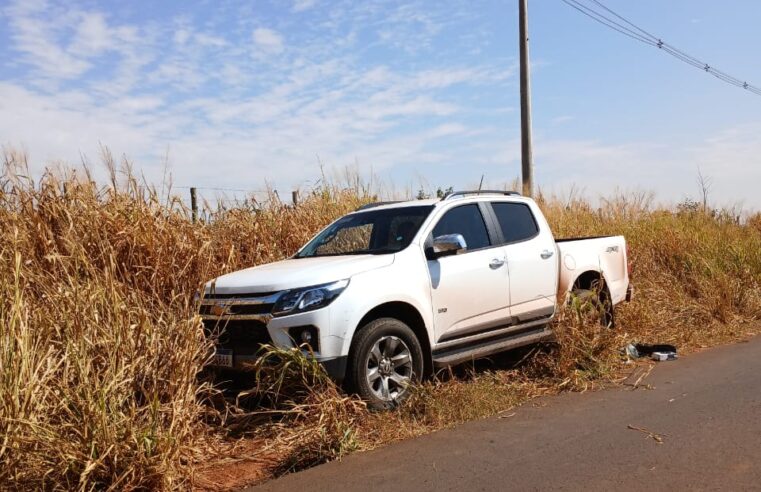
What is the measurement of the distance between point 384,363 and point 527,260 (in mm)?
2317

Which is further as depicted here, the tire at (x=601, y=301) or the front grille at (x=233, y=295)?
the tire at (x=601, y=301)

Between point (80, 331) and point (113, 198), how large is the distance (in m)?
3.66

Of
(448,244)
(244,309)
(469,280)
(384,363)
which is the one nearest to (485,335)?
(469,280)

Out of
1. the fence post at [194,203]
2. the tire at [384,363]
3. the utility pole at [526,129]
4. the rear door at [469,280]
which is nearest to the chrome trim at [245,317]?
the tire at [384,363]

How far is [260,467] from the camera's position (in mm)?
4953

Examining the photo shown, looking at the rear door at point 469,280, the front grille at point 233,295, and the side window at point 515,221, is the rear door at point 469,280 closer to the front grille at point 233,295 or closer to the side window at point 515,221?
the side window at point 515,221

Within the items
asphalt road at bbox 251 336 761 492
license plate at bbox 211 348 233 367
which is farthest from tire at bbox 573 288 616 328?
license plate at bbox 211 348 233 367

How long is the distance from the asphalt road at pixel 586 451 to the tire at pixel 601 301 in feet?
4.52

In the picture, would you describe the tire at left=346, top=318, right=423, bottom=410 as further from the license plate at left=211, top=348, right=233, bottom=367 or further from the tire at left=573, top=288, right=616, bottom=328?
the tire at left=573, top=288, right=616, bottom=328

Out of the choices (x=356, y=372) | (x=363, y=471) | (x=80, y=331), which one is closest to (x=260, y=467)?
(x=363, y=471)

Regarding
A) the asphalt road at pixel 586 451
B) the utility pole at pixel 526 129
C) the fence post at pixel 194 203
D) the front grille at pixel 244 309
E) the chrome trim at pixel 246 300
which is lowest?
the asphalt road at pixel 586 451

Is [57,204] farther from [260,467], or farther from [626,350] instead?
[626,350]

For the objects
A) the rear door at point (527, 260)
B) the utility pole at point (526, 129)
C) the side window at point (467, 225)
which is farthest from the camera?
the utility pole at point (526, 129)

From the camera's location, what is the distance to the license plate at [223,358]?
5.83 meters
